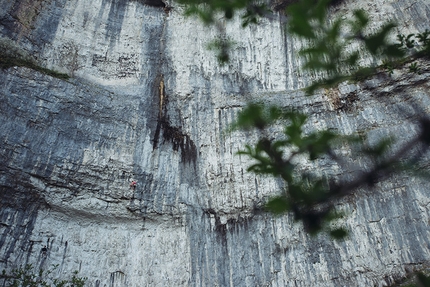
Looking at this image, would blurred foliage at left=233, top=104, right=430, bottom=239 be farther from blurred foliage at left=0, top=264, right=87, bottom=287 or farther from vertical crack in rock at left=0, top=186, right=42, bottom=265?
vertical crack in rock at left=0, top=186, right=42, bottom=265

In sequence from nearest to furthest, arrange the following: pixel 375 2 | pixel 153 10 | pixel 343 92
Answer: pixel 343 92, pixel 375 2, pixel 153 10

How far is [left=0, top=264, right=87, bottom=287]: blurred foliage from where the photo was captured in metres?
8.51

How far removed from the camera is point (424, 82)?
10.9 meters

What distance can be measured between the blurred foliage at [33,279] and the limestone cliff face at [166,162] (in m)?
0.29

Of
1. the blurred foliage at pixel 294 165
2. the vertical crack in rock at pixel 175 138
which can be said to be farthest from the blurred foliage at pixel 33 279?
the blurred foliage at pixel 294 165

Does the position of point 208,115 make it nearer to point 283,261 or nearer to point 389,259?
point 283,261

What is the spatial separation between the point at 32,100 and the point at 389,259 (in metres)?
11.0

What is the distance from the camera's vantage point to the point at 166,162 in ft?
38.5

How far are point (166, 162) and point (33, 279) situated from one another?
4941 mm

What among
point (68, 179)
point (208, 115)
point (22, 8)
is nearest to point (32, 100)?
point (68, 179)

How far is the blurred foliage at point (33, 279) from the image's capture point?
335 inches

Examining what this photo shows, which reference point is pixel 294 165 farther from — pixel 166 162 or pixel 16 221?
pixel 166 162

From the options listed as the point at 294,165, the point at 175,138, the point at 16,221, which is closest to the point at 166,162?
the point at 175,138

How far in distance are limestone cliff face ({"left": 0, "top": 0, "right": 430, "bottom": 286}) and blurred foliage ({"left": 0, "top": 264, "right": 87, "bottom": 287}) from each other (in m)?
0.29
